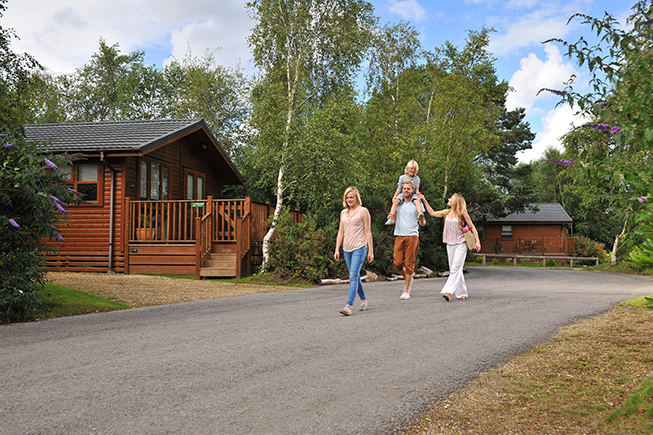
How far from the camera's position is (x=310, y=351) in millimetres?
5262

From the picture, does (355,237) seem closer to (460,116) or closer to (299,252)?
(299,252)

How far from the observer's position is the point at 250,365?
4.71m

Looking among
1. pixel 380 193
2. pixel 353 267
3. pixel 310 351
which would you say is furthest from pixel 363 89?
pixel 310 351

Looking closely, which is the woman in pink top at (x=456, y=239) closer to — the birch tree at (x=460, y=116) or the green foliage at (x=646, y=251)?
the green foliage at (x=646, y=251)

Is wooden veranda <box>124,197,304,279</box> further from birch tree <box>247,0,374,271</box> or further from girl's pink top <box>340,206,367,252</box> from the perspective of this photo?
girl's pink top <box>340,206,367,252</box>

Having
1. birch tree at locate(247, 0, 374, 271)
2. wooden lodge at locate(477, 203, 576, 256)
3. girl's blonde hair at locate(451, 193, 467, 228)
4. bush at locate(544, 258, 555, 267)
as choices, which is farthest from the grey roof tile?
wooden lodge at locate(477, 203, 576, 256)

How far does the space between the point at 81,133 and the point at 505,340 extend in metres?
18.6

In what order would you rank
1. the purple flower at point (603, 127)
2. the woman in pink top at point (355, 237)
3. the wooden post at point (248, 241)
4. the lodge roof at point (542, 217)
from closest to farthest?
1. the purple flower at point (603, 127)
2. the woman in pink top at point (355, 237)
3. the wooden post at point (248, 241)
4. the lodge roof at point (542, 217)

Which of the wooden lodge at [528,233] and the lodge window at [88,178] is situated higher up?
the lodge window at [88,178]

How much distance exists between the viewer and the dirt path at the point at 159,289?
10.2 m

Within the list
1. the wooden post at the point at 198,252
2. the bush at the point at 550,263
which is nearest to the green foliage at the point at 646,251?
the wooden post at the point at 198,252

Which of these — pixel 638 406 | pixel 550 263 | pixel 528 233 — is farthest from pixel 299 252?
pixel 528 233

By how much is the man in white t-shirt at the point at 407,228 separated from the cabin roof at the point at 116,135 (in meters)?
10.5

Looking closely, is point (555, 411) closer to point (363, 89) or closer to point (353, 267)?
point (353, 267)
